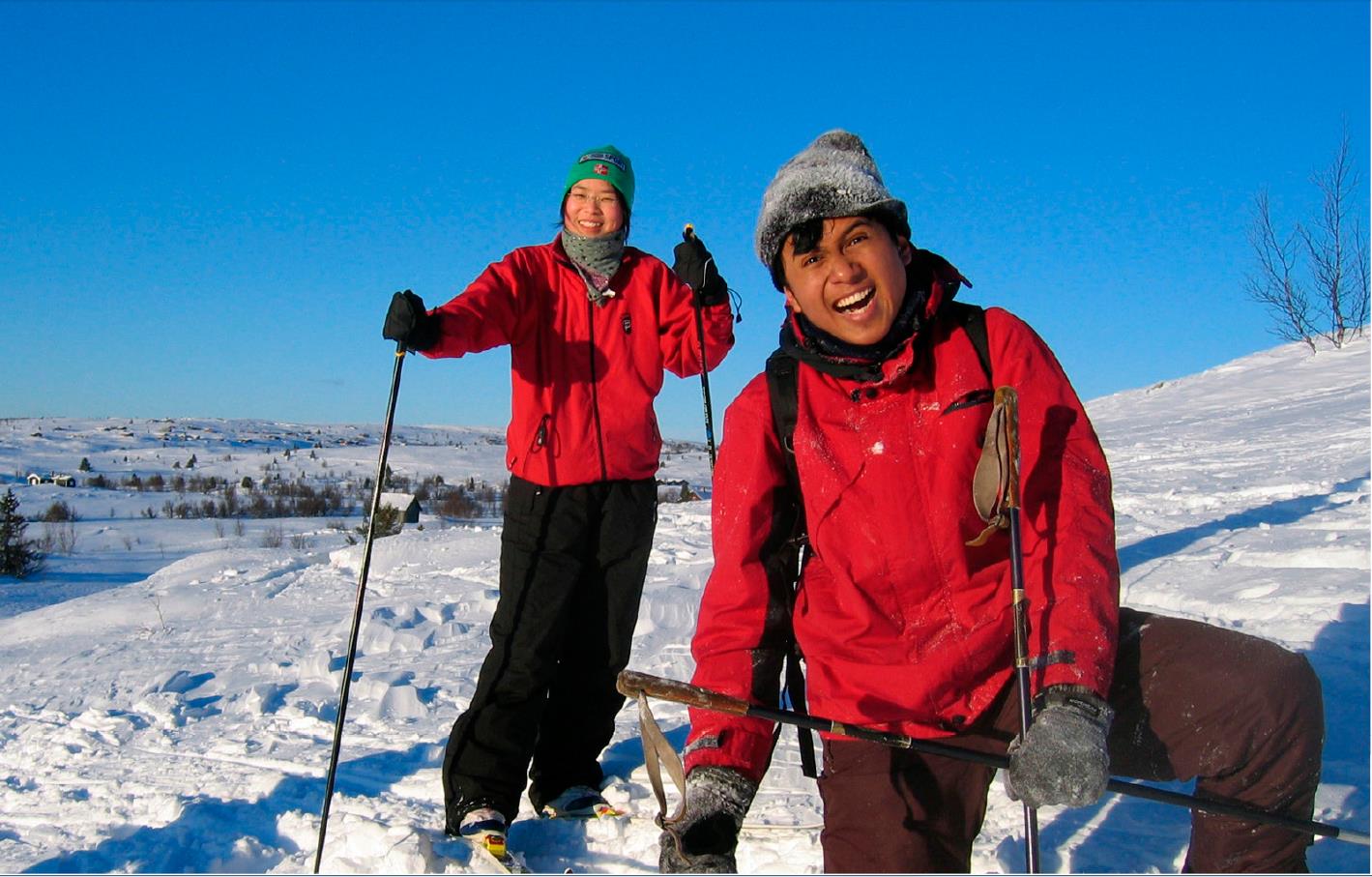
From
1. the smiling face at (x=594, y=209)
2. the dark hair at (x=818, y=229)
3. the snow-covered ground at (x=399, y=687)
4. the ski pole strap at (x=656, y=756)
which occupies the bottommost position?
the snow-covered ground at (x=399, y=687)

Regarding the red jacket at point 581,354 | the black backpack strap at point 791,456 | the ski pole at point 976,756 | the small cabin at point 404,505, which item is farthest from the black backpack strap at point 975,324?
the small cabin at point 404,505

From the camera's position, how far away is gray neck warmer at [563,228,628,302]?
3.32 m

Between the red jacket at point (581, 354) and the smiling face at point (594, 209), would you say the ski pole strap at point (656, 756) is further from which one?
the smiling face at point (594, 209)

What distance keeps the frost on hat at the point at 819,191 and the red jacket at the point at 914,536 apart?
27cm

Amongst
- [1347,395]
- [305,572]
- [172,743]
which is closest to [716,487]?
[172,743]

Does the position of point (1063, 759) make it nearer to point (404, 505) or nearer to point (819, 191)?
point (819, 191)

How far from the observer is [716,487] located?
2275 mm

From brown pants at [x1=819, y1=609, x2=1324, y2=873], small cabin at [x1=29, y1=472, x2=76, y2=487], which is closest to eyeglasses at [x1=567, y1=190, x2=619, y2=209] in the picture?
brown pants at [x1=819, y1=609, x2=1324, y2=873]

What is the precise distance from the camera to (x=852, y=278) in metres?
2.12

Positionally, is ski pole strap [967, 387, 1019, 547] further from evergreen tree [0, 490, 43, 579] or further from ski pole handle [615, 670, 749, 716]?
evergreen tree [0, 490, 43, 579]

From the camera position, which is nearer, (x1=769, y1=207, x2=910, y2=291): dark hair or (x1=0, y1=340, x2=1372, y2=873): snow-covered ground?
(x1=769, y1=207, x2=910, y2=291): dark hair

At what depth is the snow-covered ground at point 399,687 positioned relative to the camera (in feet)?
9.32

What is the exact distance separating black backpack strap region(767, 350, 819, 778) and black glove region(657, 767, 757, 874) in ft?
1.15

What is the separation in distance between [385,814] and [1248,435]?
12.3 m
